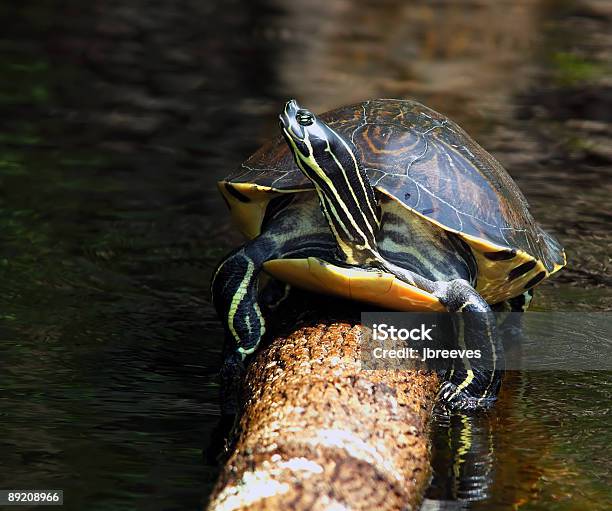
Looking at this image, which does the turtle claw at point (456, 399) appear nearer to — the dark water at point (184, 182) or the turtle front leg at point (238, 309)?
the dark water at point (184, 182)

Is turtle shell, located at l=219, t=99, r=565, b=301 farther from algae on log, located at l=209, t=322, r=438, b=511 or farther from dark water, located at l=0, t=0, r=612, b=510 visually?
algae on log, located at l=209, t=322, r=438, b=511

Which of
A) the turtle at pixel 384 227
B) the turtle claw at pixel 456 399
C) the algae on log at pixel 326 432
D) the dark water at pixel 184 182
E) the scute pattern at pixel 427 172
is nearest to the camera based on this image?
the algae on log at pixel 326 432

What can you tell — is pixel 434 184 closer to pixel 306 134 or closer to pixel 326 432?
pixel 306 134

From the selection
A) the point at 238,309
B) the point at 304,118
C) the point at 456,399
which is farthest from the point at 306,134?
the point at 456,399

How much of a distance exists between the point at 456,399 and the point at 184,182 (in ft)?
14.1

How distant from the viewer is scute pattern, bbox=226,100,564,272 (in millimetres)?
4680

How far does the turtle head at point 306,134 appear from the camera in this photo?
14.2 feet

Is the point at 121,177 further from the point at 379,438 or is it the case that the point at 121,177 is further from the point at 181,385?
the point at 379,438

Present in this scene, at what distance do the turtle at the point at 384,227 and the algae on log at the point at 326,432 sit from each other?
0.36 metres

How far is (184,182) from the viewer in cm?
837

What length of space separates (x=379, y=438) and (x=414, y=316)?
114 cm

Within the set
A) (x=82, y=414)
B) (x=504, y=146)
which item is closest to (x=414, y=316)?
(x=82, y=414)

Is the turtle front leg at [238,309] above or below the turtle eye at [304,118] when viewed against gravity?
below

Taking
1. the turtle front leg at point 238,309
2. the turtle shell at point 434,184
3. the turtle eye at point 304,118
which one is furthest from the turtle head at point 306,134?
the turtle front leg at point 238,309
